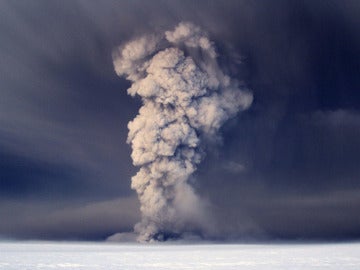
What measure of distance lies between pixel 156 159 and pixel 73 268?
2459cm

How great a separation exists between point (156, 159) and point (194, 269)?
2538 cm

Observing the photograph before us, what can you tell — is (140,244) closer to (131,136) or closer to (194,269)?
(131,136)

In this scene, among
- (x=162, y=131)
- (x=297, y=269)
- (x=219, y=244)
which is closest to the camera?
(x=297, y=269)

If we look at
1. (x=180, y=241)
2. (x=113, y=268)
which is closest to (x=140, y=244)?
(x=180, y=241)

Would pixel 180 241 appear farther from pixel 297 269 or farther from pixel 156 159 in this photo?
pixel 297 269

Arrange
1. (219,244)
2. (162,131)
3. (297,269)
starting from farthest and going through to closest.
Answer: (219,244), (162,131), (297,269)

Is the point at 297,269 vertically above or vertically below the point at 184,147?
below

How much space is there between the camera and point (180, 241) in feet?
151

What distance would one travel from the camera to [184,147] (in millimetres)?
46281

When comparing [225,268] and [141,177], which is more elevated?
[141,177]

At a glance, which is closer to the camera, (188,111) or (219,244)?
(188,111)

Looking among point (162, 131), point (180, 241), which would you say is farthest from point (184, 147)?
point (180, 241)

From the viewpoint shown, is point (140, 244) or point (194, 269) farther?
point (140, 244)

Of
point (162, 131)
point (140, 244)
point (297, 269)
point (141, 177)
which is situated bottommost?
point (297, 269)
